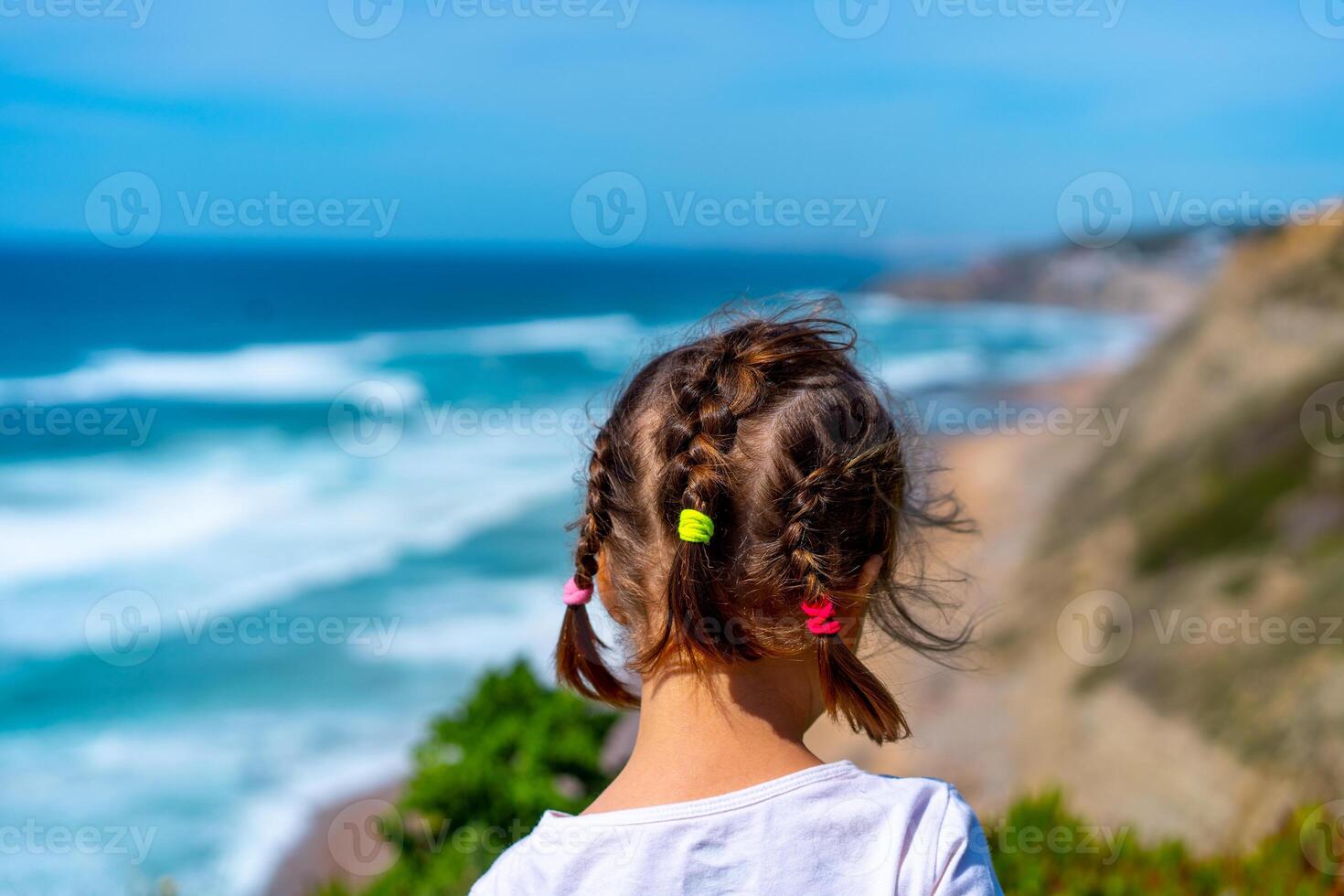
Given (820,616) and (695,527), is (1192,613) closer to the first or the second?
(820,616)

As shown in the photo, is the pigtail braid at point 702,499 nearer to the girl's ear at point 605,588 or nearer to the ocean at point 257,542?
the girl's ear at point 605,588

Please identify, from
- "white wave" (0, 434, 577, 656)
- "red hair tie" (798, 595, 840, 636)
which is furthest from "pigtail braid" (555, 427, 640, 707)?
"white wave" (0, 434, 577, 656)

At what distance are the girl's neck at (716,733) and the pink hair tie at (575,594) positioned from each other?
28 centimetres

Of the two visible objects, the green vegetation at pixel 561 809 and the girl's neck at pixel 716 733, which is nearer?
the girl's neck at pixel 716 733

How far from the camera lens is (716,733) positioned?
63.3 inches

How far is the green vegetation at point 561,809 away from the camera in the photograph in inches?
128


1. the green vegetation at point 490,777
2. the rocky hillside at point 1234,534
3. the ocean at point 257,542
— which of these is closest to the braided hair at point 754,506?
the ocean at point 257,542

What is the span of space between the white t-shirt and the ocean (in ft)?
2.95

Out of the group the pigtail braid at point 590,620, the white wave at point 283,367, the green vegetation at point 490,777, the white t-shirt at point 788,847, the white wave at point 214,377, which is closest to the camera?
the white t-shirt at point 788,847

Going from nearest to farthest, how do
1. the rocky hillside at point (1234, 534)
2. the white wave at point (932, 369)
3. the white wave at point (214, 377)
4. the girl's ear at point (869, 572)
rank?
the girl's ear at point (869, 572)
the rocky hillside at point (1234, 534)
the white wave at point (214, 377)
the white wave at point (932, 369)

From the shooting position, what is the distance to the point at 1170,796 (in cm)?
604

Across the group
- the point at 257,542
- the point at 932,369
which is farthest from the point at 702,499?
the point at 932,369

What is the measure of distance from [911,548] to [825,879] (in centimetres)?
78

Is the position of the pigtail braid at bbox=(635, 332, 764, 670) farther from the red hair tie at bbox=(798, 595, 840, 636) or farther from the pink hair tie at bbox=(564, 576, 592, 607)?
the pink hair tie at bbox=(564, 576, 592, 607)
